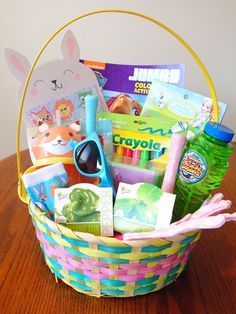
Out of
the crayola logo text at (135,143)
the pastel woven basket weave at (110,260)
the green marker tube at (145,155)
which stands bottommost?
the pastel woven basket weave at (110,260)

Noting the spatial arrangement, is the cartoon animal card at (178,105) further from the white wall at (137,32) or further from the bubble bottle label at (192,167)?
the white wall at (137,32)

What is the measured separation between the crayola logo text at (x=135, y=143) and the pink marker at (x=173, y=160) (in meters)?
0.08

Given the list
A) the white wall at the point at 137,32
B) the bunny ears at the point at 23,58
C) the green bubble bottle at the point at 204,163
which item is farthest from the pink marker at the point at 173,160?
the white wall at the point at 137,32

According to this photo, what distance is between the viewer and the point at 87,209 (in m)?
0.41

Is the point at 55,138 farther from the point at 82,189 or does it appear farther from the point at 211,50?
the point at 211,50

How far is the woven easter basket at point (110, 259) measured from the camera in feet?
1.22

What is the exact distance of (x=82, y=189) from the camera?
418mm

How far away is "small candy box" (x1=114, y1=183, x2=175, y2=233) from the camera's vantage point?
15.5 inches

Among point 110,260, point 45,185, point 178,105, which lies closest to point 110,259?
point 110,260

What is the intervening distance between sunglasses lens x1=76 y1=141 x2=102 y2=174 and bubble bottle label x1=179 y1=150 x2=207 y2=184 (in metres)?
0.13

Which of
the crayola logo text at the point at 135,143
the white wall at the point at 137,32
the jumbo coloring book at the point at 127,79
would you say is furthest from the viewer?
the white wall at the point at 137,32

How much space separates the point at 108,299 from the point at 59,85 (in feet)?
1.30

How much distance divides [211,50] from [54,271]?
1.05m

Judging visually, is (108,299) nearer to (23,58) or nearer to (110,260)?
(110,260)
